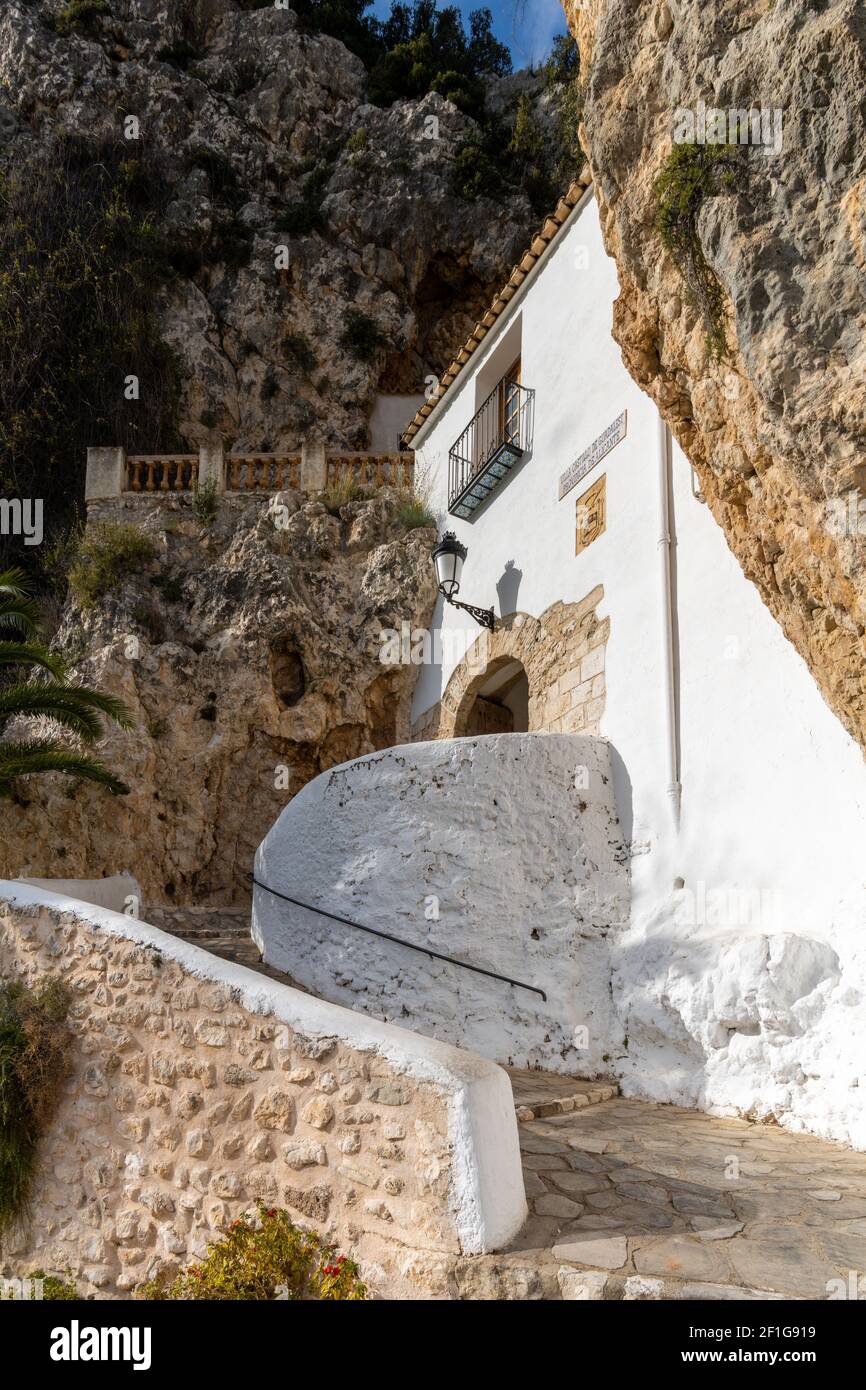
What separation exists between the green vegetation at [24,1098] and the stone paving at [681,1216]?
2376 millimetres

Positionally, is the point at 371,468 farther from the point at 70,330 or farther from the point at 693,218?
the point at 693,218

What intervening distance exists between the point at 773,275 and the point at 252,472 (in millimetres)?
9797

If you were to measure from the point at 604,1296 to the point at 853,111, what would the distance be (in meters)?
4.36

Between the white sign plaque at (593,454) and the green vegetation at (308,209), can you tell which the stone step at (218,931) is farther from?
the green vegetation at (308,209)

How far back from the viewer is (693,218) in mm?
4633

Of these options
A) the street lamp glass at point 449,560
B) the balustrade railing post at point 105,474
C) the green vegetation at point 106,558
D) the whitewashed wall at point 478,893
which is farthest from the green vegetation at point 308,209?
the whitewashed wall at point 478,893

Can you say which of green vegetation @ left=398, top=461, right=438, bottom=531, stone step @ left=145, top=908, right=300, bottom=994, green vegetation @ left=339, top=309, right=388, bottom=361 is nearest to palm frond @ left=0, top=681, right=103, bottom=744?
stone step @ left=145, top=908, right=300, bottom=994

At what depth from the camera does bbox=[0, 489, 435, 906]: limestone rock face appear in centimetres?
1072

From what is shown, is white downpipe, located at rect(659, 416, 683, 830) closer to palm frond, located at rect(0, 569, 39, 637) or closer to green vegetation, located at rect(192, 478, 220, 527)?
palm frond, located at rect(0, 569, 39, 637)

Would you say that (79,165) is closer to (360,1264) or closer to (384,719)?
(384,719)

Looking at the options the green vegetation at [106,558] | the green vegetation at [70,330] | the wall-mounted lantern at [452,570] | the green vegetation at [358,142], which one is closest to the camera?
the wall-mounted lantern at [452,570]

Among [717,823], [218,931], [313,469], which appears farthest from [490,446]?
[717,823]

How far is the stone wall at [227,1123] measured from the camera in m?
3.35

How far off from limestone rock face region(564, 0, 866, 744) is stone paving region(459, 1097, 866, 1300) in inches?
76.8
